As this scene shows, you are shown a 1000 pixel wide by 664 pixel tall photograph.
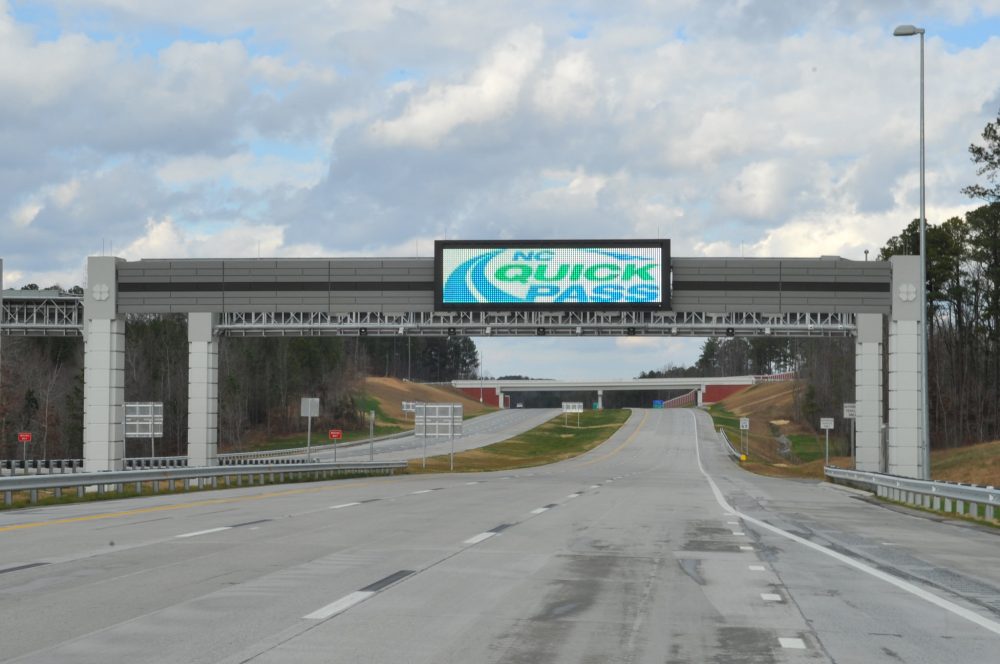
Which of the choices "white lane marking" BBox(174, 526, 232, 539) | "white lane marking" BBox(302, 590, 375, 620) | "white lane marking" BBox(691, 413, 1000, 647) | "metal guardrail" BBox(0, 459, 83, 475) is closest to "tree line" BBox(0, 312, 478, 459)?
"metal guardrail" BBox(0, 459, 83, 475)

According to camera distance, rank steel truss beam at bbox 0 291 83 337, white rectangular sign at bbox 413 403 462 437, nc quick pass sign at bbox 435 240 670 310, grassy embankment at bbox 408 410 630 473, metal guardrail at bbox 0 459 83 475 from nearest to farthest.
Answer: metal guardrail at bbox 0 459 83 475 < nc quick pass sign at bbox 435 240 670 310 < steel truss beam at bbox 0 291 83 337 < white rectangular sign at bbox 413 403 462 437 < grassy embankment at bbox 408 410 630 473

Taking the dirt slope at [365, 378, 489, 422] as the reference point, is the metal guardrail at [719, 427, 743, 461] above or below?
below

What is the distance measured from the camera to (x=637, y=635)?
9164mm

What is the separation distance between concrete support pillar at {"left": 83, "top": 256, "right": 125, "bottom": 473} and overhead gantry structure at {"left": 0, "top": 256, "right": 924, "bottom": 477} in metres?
0.06

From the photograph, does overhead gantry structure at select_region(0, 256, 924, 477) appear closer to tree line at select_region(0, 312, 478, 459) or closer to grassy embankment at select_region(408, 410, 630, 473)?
grassy embankment at select_region(408, 410, 630, 473)

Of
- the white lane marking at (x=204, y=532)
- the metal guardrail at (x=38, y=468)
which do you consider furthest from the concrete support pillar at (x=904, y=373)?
the white lane marking at (x=204, y=532)

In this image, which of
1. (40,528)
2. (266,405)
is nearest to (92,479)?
(40,528)

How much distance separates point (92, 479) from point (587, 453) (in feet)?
261

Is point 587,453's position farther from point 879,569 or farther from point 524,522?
point 879,569

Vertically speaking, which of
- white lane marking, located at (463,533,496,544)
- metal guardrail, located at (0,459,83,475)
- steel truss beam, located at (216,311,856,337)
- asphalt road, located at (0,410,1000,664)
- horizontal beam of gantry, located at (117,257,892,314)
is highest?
horizontal beam of gantry, located at (117,257,892,314)

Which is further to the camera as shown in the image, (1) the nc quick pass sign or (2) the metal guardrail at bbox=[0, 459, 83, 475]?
(1) the nc quick pass sign

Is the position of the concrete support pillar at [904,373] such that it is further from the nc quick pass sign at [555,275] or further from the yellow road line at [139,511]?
the yellow road line at [139,511]

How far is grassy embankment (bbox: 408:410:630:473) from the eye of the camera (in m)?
88.3

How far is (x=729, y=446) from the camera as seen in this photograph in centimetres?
11294
